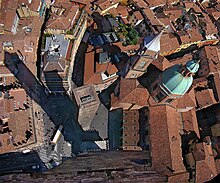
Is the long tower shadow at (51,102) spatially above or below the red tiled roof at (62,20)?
below

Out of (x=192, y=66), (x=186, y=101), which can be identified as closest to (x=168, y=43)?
(x=186, y=101)

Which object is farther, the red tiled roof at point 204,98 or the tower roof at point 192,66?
the red tiled roof at point 204,98

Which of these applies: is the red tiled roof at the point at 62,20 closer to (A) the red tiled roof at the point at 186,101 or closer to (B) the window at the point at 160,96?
(B) the window at the point at 160,96

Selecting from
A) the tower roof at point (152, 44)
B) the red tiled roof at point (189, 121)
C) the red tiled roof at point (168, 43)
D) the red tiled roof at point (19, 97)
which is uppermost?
the red tiled roof at point (168, 43)

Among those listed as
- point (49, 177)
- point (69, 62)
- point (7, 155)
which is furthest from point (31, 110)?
point (49, 177)

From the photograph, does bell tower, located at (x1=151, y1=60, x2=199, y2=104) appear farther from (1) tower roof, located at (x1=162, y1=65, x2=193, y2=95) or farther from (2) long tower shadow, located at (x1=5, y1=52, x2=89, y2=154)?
(2) long tower shadow, located at (x1=5, y1=52, x2=89, y2=154)

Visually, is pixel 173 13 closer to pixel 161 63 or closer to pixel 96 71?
pixel 161 63

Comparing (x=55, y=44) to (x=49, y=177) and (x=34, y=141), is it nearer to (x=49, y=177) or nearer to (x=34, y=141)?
(x=34, y=141)

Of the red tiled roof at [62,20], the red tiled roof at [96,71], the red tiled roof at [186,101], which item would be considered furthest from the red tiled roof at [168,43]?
the red tiled roof at [62,20]

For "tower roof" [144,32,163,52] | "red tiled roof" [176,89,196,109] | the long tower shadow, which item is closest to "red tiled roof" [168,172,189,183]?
"red tiled roof" [176,89,196,109]
